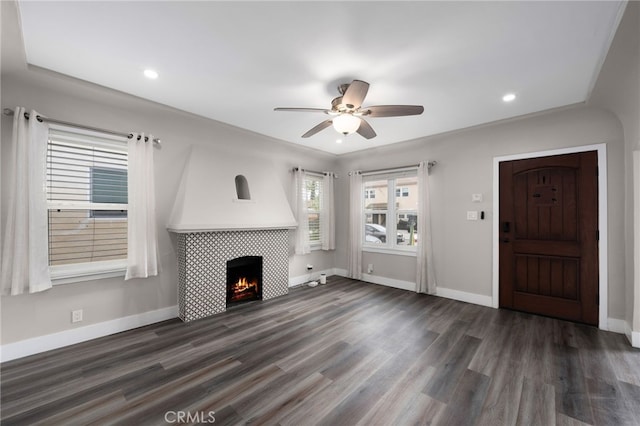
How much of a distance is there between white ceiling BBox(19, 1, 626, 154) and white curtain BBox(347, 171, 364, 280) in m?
2.37

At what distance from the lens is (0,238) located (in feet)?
7.75

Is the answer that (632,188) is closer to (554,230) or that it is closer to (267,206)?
(554,230)

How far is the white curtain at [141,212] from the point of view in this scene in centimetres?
301

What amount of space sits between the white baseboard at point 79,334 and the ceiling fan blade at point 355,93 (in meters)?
3.33

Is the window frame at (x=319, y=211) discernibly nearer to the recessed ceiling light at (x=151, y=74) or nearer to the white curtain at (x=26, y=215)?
the recessed ceiling light at (x=151, y=74)

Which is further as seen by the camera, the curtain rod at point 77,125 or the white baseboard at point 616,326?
the white baseboard at point 616,326

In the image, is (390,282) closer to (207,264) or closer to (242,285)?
(242,285)

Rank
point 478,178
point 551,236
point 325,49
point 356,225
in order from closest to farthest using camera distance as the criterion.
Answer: point 325,49 → point 551,236 → point 478,178 → point 356,225

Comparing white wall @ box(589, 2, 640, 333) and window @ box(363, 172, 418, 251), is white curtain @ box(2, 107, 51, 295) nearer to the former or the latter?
window @ box(363, 172, 418, 251)

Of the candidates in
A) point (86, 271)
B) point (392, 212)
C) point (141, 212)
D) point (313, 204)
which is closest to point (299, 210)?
point (313, 204)

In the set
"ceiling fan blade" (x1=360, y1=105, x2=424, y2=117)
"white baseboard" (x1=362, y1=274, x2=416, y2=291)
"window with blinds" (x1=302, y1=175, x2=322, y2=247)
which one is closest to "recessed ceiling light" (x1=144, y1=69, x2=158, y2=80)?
"ceiling fan blade" (x1=360, y1=105, x2=424, y2=117)

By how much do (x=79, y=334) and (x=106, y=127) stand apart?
2.27 m

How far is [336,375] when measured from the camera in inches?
86.6

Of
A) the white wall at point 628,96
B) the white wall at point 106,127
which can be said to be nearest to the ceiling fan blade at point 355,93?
the white wall at point 628,96
